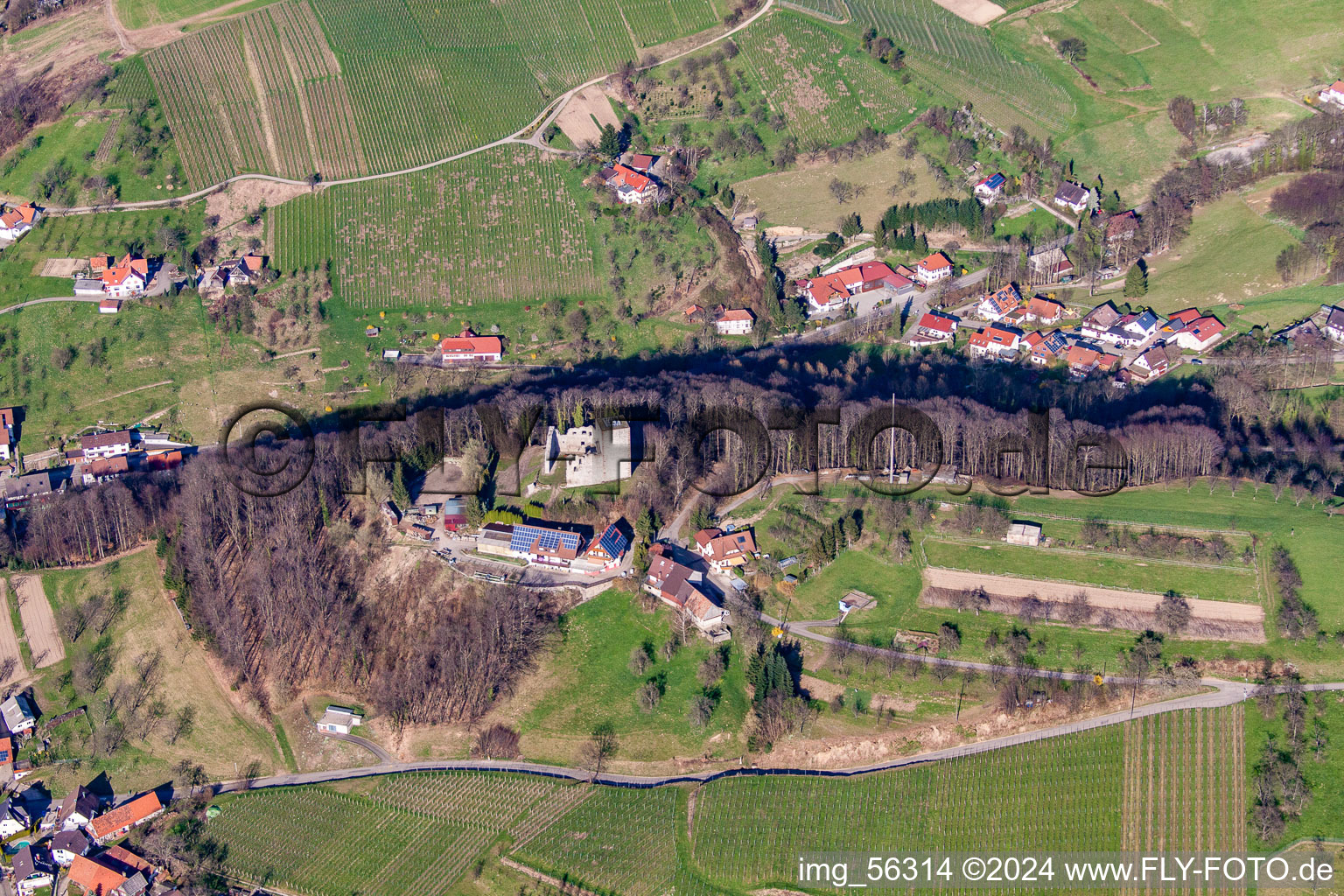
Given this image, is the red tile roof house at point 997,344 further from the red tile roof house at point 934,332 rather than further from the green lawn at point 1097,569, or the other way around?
the green lawn at point 1097,569

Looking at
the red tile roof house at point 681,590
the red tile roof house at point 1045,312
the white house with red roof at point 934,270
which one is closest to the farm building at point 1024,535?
the red tile roof house at point 681,590

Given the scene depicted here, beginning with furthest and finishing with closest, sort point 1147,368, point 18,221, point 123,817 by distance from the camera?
point 18,221 → point 1147,368 → point 123,817

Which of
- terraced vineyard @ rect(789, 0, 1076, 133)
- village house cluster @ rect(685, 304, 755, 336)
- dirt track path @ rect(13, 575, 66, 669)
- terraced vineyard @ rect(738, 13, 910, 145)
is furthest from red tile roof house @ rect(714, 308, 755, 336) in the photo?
dirt track path @ rect(13, 575, 66, 669)

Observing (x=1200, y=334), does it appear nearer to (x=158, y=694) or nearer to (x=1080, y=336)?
(x=1080, y=336)

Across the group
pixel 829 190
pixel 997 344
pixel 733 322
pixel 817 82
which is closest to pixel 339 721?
pixel 733 322

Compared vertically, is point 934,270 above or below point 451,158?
below

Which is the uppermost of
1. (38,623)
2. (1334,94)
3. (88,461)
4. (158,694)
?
(1334,94)
